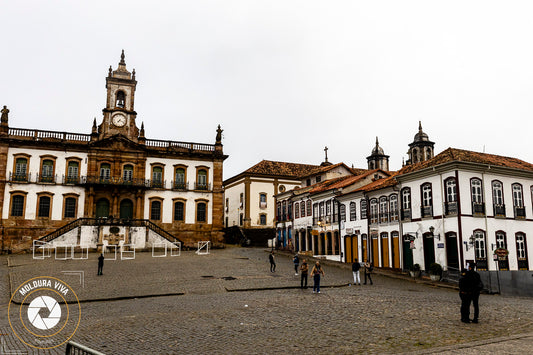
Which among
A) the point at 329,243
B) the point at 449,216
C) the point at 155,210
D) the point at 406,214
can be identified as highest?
the point at 155,210

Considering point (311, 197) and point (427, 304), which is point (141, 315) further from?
point (311, 197)

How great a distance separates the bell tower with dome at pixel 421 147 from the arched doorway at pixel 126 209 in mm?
45230

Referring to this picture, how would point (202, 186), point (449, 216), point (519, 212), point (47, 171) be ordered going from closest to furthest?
point (449, 216)
point (519, 212)
point (47, 171)
point (202, 186)

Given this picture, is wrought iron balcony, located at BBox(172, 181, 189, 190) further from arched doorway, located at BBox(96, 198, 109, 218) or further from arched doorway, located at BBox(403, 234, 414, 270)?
arched doorway, located at BBox(403, 234, 414, 270)

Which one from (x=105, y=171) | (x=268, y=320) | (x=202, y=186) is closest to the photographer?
(x=268, y=320)

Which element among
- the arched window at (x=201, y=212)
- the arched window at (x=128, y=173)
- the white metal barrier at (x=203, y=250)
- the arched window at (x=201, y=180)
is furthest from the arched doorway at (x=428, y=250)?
the arched window at (x=128, y=173)

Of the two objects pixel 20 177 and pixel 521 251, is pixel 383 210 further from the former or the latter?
pixel 20 177

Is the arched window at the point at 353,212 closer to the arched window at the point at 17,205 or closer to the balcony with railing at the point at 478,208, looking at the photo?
the balcony with railing at the point at 478,208

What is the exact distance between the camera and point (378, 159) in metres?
73.5

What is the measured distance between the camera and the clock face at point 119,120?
46.0m

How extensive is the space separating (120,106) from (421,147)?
1834 inches

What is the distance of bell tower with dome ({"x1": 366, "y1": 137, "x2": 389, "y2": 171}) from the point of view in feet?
240

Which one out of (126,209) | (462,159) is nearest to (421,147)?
(462,159)

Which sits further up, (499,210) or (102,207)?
(102,207)
